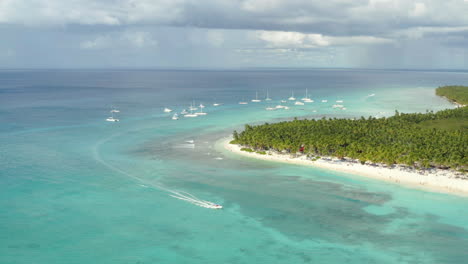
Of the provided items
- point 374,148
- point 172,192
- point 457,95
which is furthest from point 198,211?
point 457,95

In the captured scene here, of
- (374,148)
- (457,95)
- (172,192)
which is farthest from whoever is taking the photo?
(457,95)

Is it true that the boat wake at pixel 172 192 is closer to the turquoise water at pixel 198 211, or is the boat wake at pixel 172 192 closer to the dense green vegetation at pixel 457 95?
the turquoise water at pixel 198 211

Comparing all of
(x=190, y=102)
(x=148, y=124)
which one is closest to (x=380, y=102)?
(x=190, y=102)

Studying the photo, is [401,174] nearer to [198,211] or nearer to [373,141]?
[373,141]

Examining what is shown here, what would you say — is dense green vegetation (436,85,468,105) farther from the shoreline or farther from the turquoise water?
the turquoise water

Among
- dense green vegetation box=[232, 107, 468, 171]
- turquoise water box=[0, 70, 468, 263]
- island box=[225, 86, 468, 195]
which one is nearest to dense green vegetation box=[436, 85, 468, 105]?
dense green vegetation box=[232, 107, 468, 171]

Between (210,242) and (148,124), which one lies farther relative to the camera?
(148,124)

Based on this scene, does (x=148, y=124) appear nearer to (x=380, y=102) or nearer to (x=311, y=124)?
(x=311, y=124)

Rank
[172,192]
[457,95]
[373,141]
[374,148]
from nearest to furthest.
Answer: [172,192] → [374,148] → [373,141] → [457,95]
